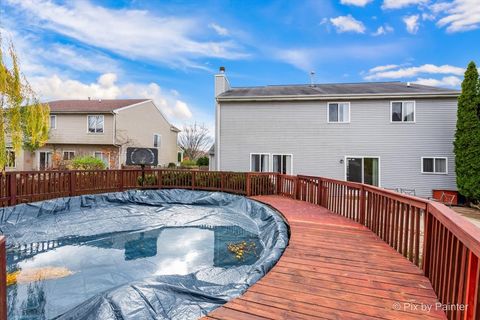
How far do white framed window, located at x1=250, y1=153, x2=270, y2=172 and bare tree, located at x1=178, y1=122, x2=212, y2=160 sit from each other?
761 inches

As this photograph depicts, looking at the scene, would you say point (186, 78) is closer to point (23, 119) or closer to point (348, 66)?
point (348, 66)

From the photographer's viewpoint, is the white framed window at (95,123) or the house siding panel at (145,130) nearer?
the white framed window at (95,123)

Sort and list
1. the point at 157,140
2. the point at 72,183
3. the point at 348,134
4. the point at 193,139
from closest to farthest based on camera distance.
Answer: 1. the point at 72,183
2. the point at 348,134
3. the point at 157,140
4. the point at 193,139

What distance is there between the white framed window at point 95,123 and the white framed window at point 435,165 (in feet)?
59.8

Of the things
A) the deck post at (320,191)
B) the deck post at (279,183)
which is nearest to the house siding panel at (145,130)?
the deck post at (279,183)

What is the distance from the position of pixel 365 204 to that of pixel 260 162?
6.97 m

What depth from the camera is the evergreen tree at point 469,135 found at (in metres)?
8.88

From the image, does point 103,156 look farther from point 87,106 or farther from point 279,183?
point 279,183

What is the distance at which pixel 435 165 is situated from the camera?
1038cm

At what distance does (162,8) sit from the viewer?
9.77 m

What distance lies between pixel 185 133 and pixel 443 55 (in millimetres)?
24876

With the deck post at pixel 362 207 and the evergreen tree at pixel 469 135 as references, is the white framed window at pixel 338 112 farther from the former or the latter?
the deck post at pixel 362 207

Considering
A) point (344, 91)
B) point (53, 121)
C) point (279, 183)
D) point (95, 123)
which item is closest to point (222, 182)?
point (279, 183)

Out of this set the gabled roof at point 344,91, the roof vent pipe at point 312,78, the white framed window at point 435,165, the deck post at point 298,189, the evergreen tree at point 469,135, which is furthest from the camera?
the roof vent pipe at point 312,78
